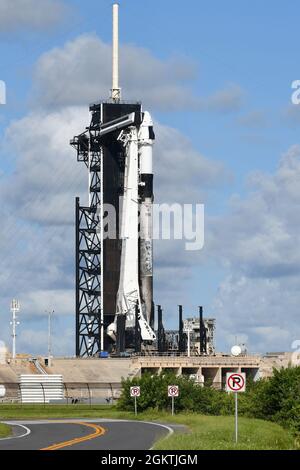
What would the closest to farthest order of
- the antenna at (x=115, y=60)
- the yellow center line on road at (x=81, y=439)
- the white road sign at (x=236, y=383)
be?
the yellow center line on road at (x=81, y=439)
the white road sign at (x=236, y=383)
the antenna at (x=115, y=60)

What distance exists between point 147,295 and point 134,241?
878cm

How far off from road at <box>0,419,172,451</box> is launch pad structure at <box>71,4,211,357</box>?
102 m

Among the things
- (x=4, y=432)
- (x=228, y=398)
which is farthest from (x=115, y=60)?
(x=4, y=432)

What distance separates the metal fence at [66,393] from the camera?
134 m

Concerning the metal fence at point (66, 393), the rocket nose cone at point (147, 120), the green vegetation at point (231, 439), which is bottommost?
the metal fence at point (66, 393)

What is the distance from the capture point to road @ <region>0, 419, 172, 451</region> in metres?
49.3

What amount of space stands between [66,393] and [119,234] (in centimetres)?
4159

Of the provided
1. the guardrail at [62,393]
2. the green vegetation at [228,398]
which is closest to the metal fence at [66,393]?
the guardrail at [62,393]

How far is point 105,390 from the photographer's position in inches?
5812

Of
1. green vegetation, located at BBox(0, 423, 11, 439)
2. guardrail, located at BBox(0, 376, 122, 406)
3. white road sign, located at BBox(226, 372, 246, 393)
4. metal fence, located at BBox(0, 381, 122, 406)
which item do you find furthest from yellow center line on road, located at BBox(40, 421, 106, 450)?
guardrail, located at BBox(0, 376, 122, 406)

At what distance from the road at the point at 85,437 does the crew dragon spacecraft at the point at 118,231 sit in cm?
10142

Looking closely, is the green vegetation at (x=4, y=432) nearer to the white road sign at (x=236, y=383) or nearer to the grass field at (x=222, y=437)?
the grass field at (x=222, y=437)

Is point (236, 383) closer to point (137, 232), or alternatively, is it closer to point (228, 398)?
point (228, 398)

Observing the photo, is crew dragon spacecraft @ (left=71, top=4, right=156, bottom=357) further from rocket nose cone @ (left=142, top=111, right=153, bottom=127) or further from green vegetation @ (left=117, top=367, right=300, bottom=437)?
green vegetation @ (left=117, top=367, right=300, bottom=437)
